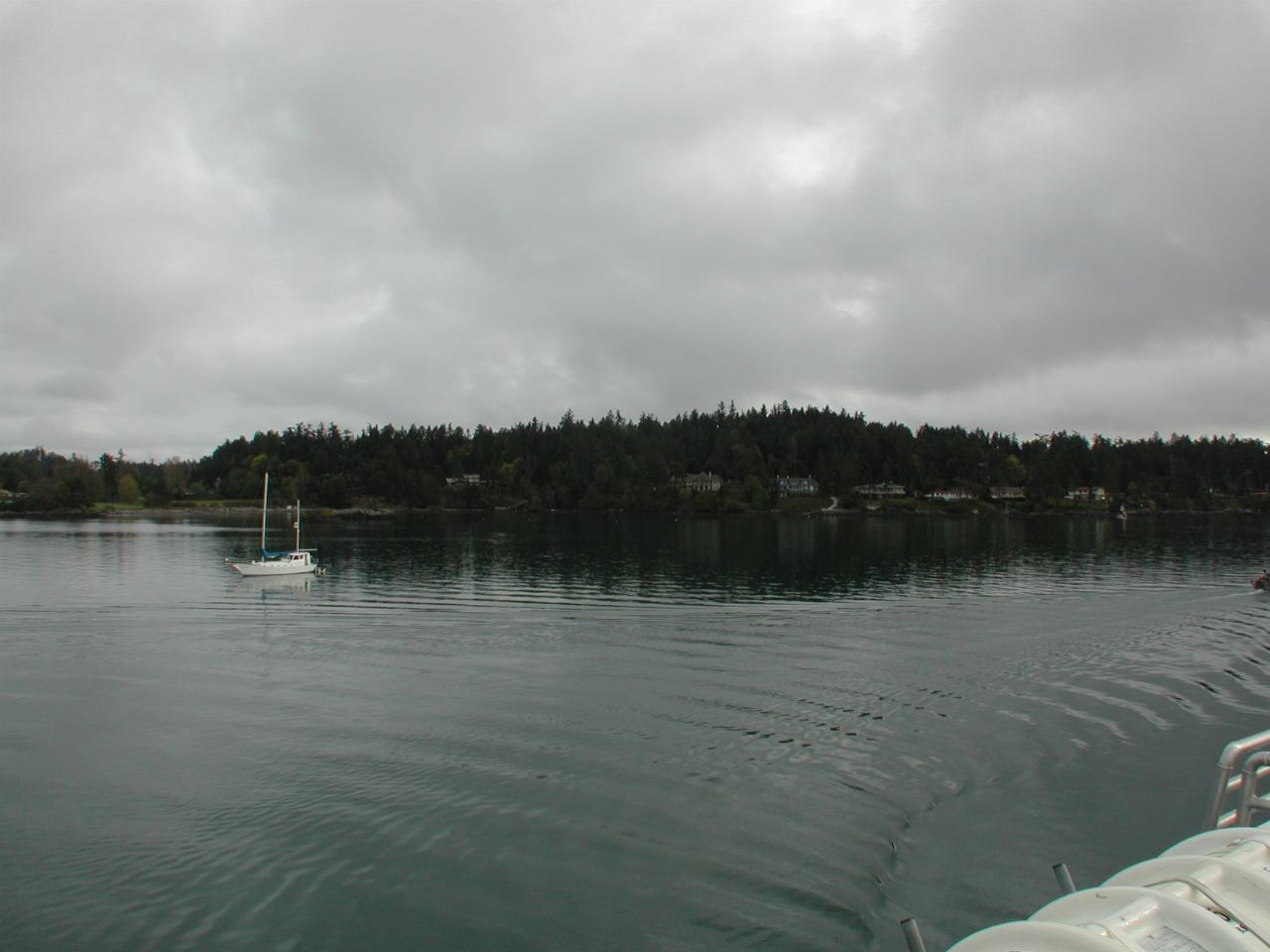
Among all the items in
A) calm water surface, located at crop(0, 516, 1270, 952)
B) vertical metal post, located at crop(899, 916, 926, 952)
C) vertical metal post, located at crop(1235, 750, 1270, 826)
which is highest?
vertical metal post, located at crop(1235, 750, 1270, 826)

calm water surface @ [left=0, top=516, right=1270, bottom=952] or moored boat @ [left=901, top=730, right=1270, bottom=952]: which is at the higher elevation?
moored boat @ [left=901, top=730, right=1270, bottom=952]

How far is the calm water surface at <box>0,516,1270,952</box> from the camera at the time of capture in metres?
11.6

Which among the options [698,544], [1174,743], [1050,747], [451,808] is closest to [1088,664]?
[1174,743]

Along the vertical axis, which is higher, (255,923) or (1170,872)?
(1170,872)

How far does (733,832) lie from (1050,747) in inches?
375

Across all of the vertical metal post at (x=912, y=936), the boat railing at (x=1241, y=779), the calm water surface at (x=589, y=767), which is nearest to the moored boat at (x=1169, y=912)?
the vertical metal post at (x=912, y=936)

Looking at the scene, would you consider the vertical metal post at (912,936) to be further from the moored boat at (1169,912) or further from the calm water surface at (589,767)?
the calm water surface at (589,767)

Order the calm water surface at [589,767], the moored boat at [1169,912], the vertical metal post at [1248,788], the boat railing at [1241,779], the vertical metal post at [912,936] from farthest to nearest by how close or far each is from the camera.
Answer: the calm water surface at [589,767] → the vertical metal post at [1248,788] → the boat railing at [1241,779] → the vertical metal post at [912,936] → the moored boat at [1169,912]

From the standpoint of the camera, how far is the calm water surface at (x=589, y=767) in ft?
38.0

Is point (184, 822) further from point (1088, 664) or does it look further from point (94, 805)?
point (1088, 664)

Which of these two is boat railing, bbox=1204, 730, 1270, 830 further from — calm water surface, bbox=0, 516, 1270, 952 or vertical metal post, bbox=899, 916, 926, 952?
calm water surface, bbox=0, 516, 1270, 952

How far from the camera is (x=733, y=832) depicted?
13922 millimetres

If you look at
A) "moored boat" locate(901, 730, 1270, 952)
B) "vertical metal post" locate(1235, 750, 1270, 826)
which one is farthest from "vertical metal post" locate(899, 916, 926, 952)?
"vertical metal post" locate(1235, 750, 1270, 826)

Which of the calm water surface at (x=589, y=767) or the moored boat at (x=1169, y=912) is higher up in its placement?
the moored boat at (x=1169, y=912)
